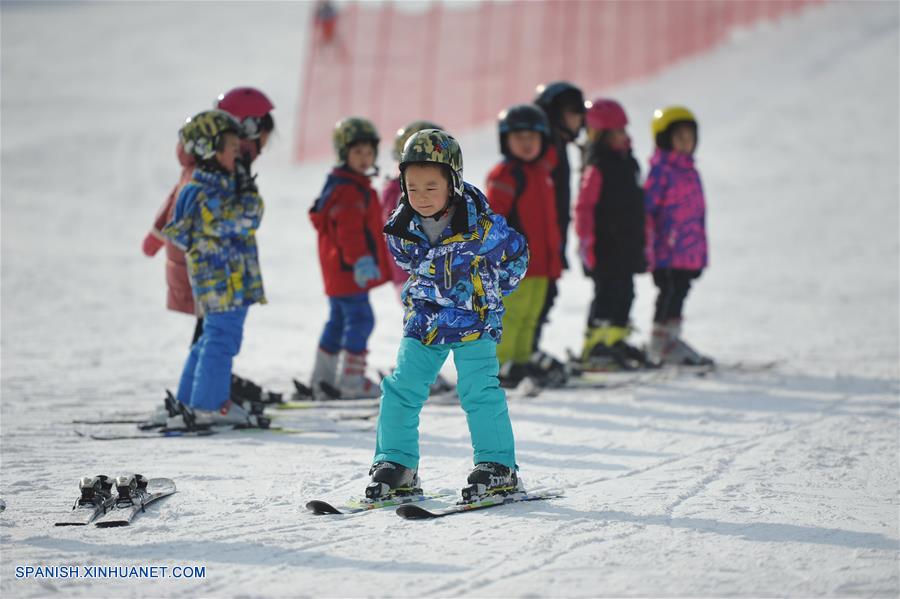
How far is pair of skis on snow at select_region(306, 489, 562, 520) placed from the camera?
16.2 feet

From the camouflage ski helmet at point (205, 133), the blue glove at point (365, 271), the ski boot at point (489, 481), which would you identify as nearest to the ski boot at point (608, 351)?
the blue glove at point (365, 271)

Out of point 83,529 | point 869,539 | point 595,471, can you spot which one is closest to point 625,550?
point 869,539

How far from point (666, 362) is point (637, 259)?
2.86 ft

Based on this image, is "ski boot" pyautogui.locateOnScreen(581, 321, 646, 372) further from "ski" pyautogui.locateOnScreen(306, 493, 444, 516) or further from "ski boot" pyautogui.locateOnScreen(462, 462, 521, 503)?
"ski" pyautogui.locateOnScreen(306, 493, 444, 516)

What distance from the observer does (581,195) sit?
9438 millimetres

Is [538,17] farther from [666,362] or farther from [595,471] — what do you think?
[595,471]

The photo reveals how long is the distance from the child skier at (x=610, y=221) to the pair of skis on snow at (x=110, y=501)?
4.90m

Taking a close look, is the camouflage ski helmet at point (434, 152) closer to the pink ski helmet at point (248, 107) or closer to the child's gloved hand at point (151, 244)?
the child's gloved hand at point (151, 244)

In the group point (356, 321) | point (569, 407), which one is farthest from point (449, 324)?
point (356, 321)

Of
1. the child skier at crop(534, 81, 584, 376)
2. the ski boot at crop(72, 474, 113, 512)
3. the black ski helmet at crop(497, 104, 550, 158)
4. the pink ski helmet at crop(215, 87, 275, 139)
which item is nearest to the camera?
the ski boot at crop(72, 474, 113, 512)

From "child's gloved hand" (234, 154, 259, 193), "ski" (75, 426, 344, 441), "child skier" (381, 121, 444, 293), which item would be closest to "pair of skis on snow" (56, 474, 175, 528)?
"ski" (75, 426, 344, 441)

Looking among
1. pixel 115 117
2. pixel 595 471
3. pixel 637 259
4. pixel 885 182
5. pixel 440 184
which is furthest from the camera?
pixel 115 117

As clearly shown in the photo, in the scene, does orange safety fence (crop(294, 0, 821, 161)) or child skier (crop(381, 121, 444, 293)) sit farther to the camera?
orange safety fence (crop(294, 0, 821, 161))

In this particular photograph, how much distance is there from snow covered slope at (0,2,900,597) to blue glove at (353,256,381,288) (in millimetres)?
883
